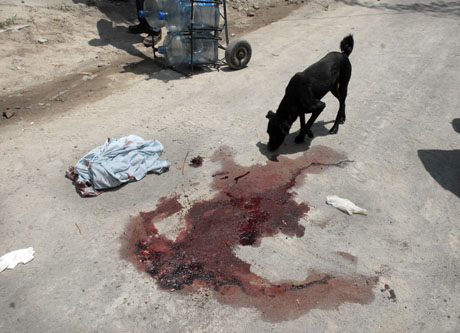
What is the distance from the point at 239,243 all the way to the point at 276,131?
2.18m

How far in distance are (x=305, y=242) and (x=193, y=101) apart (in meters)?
4.36

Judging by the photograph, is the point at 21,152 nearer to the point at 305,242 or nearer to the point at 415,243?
the point at 305,242

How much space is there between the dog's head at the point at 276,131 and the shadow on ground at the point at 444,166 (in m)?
2.34

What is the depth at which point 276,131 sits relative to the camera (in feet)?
18.6

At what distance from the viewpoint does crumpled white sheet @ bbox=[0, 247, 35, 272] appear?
13.1ft

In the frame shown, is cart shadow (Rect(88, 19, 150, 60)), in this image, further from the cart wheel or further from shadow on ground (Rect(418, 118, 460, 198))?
shadow on ground (Rect(418, 118, 460, 198))

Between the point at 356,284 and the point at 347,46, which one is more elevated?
the point at 347,46

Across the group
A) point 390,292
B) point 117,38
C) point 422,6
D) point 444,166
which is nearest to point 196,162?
point 390,292

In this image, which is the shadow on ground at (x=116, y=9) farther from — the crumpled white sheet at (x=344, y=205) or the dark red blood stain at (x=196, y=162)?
the crumpled white sheet at (x=344, y=205)

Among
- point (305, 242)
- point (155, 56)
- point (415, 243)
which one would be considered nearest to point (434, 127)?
point (415, 243)

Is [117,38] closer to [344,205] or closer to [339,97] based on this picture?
[339,97]

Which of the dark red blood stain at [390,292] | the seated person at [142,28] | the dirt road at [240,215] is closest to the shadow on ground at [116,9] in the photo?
the seated person at [142,28]

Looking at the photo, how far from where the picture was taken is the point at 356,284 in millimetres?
3748

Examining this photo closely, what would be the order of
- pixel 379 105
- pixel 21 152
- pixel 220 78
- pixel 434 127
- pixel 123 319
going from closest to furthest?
pixel 123 319
pixel 21 152
pixel 434 127
pixel 379 105
pixel 220 78
